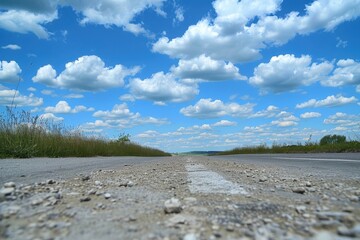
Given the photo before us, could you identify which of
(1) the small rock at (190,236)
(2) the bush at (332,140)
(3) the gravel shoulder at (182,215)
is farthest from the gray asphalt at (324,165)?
(2) the bush at (332,140)

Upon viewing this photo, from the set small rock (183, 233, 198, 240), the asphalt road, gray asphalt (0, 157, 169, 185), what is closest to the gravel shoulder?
small rock (183, 233, 198, 240)

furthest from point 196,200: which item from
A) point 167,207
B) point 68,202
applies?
point 68,202

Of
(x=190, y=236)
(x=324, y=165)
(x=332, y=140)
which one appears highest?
(x=332, y=140)

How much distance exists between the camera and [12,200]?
2096 millimetres

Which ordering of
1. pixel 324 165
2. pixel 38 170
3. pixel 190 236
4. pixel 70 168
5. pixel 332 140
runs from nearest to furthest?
1. pixel 190 236
2. pixel 38 170
3. pixel 70 168
4. pixel 324 165
5. pixel 332 140

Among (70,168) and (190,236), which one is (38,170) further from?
(190,236)

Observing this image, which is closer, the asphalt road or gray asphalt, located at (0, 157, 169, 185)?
gray asphalt, located at (0, 157, 169, 185)

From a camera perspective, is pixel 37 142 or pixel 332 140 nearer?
pixel 37 142

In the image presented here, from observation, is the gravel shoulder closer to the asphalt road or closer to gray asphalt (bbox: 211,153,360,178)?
the asphalt road

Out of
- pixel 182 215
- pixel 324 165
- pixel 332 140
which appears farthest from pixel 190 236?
pixel 332 140

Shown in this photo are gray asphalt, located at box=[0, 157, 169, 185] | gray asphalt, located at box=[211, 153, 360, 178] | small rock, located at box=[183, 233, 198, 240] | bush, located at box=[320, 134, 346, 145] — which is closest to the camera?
small rock, located at box=[183, 233, 198, 240]

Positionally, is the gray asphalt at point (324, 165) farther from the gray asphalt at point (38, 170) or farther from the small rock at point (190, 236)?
the gray asphalt at point (38, 170)

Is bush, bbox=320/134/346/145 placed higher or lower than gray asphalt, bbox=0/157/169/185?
higher

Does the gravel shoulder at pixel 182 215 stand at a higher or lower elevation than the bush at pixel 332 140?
lower
